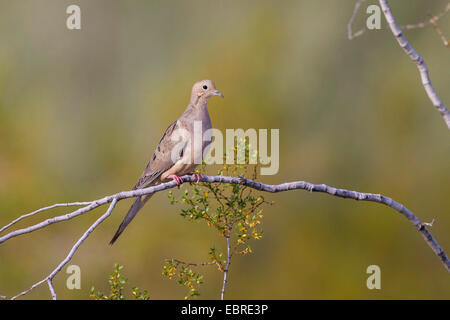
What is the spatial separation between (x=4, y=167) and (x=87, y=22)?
4.20m

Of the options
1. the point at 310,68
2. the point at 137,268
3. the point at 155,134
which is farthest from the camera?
the point at 310,68

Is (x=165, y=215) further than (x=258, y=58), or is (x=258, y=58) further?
(x=258, y=58)

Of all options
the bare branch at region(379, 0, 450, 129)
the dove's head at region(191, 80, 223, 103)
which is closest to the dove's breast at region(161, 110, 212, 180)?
the dove's head at region(191, 80, 223, 103)

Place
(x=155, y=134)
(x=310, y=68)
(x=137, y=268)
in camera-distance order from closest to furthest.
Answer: (x=137, y=268) → (x=155, y=134) → (x=310, y=68)

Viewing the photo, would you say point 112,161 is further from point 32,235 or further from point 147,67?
point 147,67

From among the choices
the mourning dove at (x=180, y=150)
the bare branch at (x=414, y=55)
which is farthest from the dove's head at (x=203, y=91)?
the bare branch at (x=414, y=55)

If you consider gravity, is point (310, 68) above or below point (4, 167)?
above

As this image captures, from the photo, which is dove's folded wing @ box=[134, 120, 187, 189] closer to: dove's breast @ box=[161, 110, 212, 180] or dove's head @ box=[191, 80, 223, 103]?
dove's breast @ box=[161, 110, 212, 180]

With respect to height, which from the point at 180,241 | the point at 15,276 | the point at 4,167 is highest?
the point at 4,167

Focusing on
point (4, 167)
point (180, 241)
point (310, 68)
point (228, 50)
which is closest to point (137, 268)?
point (180, 241)

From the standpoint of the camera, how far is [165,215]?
Answer: 1080 centimetres

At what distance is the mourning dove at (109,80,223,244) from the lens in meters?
4.67

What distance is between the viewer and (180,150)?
15.5 feet

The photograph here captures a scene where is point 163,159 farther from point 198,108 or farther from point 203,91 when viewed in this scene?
point 203,91
